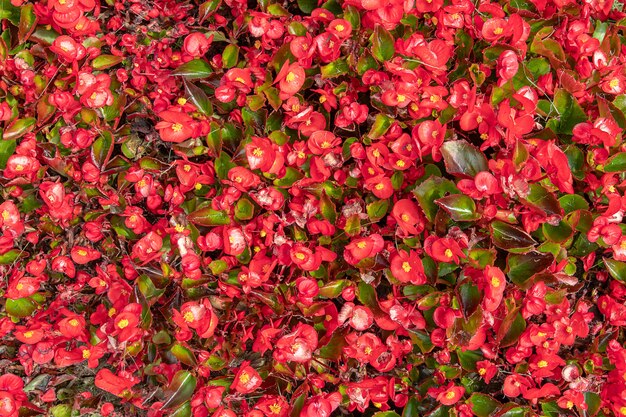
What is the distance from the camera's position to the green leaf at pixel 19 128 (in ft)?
6.25

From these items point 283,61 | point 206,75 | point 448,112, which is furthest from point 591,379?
point 206,75

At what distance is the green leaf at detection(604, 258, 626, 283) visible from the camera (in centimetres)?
189

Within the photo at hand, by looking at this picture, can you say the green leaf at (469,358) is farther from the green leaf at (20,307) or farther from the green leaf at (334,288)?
the green leaf at (20,307)

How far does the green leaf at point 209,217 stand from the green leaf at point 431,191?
0.65 m

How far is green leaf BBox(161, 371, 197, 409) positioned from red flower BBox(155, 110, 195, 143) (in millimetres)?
780

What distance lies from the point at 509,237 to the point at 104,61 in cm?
152

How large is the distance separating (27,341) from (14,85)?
2.94ft

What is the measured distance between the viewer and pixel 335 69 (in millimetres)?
1911

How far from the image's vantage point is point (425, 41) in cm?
190

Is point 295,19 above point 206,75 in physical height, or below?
above

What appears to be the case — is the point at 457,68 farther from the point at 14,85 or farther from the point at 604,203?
the point at 14,85

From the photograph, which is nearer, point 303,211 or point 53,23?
point 303,211

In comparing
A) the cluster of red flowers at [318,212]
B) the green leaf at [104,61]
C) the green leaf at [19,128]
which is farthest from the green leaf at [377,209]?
the green leaf at [19,128]

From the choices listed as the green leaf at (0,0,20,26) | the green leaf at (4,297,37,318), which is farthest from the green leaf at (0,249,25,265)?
the green leaf at (0,0,20,26)
